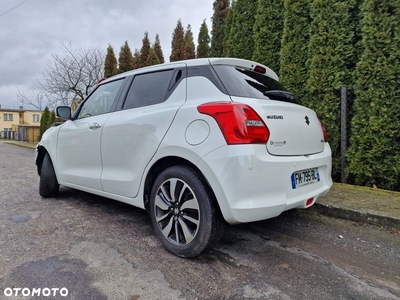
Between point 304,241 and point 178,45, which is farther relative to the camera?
point 178,45

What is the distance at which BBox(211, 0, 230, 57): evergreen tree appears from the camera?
10.3 meters

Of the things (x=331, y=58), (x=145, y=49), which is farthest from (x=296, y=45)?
(x=145, y=49)

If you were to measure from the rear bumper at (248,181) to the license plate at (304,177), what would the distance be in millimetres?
92

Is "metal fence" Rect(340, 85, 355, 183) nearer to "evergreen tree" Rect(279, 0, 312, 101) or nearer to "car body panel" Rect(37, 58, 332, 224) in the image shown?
"evergreen tree" Rect(279, 0, 312, 101)

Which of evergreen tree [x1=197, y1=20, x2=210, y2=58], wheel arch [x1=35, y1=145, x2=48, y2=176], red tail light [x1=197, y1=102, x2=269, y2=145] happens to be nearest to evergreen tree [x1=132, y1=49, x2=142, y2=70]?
evergreen tree [x1=197, y1=20, x2=210, y2=58]

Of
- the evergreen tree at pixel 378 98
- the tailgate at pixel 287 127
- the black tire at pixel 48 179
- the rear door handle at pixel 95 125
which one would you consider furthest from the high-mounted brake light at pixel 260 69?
the black tire at pixel 48 179

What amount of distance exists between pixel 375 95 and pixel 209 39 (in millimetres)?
9058

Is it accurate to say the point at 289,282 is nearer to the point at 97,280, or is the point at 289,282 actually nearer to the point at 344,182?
the point at 97,280

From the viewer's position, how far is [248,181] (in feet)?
6.02

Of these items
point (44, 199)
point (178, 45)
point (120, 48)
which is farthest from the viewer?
point (120, 48)

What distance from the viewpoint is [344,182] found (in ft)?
15.0

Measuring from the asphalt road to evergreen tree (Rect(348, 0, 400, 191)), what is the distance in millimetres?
1648

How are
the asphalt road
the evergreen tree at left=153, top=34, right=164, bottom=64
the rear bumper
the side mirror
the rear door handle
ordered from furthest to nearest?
1. the evergreen tree at left=153, top=34, right=164, bottom=64
2. the side mirror
3. the rear door handle
4. the rear bumper
5. the asphalt road

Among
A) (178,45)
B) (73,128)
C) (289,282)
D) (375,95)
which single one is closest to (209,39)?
(178,45)
